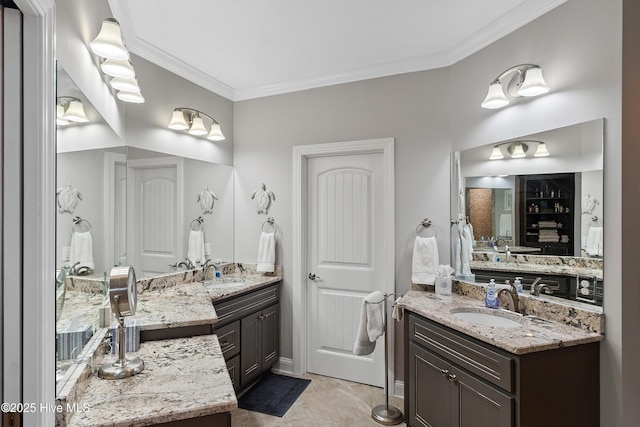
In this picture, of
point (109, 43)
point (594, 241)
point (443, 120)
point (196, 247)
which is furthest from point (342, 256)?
point (109, 43)

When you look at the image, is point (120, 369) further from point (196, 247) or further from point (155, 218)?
point (196, 247)

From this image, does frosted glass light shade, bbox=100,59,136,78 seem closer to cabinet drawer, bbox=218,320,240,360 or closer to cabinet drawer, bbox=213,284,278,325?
cabinet drawer, bbox=213,284,278,325

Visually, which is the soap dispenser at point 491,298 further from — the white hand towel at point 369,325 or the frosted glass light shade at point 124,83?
the frosted glass light shade at point 124,83

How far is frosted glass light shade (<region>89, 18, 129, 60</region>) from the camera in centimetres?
157

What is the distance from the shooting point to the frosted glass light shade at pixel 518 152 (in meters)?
2.24

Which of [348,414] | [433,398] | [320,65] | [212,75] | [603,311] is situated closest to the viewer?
[603,311]

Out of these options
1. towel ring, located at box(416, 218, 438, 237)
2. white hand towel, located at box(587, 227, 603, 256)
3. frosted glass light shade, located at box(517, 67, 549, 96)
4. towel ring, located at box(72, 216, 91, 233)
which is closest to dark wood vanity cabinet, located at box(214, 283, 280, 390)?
towel ring, located at box(72, 216, 91, 233)

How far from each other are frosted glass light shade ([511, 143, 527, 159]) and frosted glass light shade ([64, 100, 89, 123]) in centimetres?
239

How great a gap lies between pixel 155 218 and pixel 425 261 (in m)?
2.12

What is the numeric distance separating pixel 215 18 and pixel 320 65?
971 mm

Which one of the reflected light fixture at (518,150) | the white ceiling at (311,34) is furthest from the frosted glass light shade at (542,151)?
the white ceiling at (311,34)

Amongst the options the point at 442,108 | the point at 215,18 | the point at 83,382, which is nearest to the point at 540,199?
the point at 442,108

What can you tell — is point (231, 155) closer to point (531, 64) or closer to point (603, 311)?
point (531, 64)

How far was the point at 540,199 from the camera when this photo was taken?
2.17m
